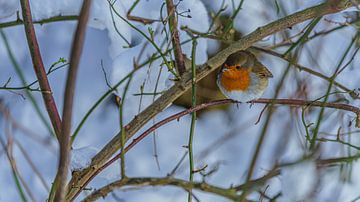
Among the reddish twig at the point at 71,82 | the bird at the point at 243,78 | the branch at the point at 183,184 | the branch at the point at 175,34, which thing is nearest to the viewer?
the reddish twig at the point at 71,82

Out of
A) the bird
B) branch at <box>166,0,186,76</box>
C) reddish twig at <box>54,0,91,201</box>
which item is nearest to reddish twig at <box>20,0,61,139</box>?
branch at <box>166,0,186,76</box>

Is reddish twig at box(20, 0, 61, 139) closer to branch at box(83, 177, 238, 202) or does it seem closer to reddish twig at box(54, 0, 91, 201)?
branch at box(83, 177, 238, 202)

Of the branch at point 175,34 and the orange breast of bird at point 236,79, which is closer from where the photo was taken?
the branch at point 175,34

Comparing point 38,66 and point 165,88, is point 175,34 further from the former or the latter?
point 38,66

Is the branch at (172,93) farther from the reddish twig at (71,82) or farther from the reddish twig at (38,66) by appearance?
the reddish twig at (71,82)

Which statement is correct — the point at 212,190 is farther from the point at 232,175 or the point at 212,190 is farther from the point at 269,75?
the point at 232,175

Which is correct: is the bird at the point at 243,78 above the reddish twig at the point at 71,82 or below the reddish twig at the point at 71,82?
above

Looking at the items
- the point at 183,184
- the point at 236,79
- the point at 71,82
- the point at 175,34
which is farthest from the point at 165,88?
the point at 71,82

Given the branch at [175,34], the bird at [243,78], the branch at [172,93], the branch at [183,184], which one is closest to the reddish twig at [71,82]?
the branch at [183,184]

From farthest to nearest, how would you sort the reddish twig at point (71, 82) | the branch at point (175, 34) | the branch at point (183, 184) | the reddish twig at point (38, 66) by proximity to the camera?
the branch at point (175, 34) → the reddish twig at point (38, 66) → the branch at point (183, 184) → the reddish twig at point (71, 82)
